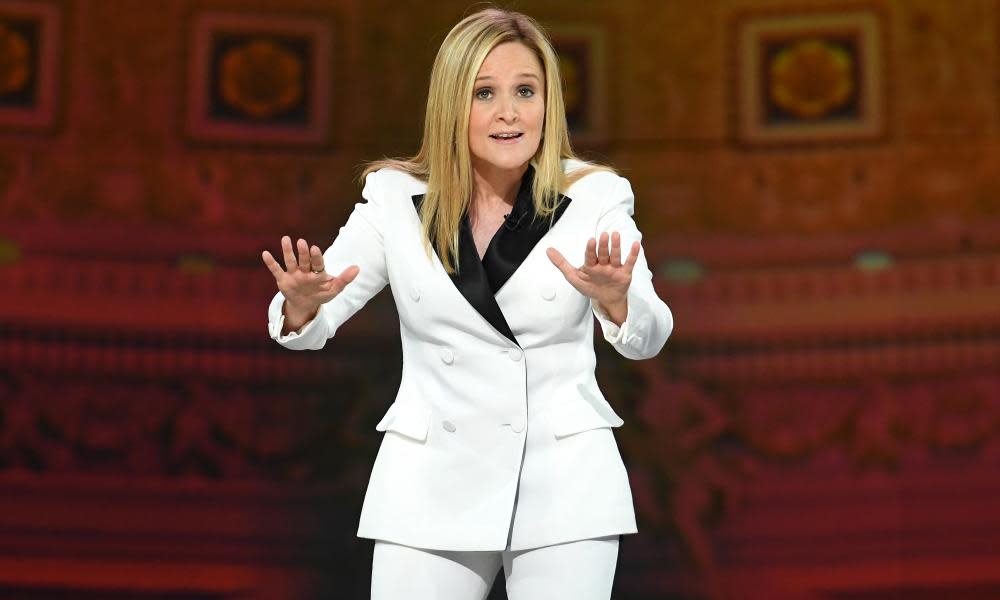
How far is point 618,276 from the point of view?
150 cm

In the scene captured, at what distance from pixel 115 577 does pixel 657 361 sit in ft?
5.17

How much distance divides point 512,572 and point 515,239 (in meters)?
0.44

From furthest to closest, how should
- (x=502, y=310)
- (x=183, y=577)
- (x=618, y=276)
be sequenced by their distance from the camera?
(x=183, y=577) → (x=502, y=310) → (x=618, y=276)

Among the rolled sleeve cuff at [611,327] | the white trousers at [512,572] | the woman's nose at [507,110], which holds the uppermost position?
the woman's nose at [507,110]

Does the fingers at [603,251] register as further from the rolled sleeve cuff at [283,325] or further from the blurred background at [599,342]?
the blurred background at [599,342]

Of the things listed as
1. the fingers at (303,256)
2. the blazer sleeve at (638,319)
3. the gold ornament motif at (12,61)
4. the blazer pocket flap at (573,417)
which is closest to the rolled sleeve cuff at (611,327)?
the blazer sleeve at (638,319)

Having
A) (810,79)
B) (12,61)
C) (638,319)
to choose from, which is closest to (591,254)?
(638,319)

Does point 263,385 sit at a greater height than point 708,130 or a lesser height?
lesser

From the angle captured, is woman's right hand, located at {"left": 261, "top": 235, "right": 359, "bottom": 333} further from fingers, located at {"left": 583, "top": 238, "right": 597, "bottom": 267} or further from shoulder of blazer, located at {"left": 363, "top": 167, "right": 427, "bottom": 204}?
fingers, located at {"left": 583, "top": 238, "right": 597, "bottom": 267}

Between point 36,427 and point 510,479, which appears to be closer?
point 510,479

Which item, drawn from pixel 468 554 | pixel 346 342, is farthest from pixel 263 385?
pixel 468 554

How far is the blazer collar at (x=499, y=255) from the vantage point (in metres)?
1.59

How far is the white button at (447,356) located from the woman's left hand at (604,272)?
0.19m

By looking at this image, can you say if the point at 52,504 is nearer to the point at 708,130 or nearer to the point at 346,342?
the point at 346,342
